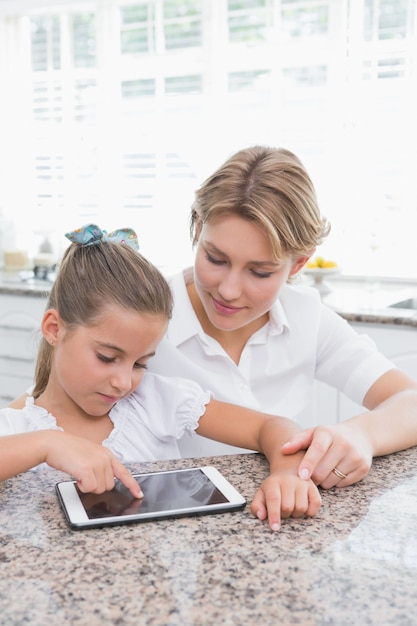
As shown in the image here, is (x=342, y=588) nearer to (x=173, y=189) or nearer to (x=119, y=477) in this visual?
(x=119, y=477)

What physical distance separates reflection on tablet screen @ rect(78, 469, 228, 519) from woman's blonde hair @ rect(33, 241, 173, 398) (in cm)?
37

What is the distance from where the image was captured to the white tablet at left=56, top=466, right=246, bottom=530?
0.82 m

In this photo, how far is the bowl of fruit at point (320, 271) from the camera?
9.82 feet

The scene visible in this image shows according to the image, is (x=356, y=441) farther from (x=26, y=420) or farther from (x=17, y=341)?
(x=17, y=341)

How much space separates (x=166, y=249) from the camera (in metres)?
3.84

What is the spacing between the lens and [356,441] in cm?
104

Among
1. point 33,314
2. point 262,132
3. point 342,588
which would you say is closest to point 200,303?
point 342,588

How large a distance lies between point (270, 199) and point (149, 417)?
A: 0.48 metres

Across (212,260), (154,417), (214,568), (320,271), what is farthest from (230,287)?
(320,271)

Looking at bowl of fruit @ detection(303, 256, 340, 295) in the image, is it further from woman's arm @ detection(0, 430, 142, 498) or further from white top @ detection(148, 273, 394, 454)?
woman's arm @ detection(0, 430, 142, 498)

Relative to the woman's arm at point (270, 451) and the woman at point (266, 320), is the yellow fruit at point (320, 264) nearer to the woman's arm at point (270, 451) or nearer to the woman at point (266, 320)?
the woman at point (266, 320)

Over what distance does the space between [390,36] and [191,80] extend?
102 cm

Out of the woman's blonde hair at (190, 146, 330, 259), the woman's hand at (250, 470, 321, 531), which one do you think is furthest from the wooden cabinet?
the woman's hand at (250, 470, 321, 531)

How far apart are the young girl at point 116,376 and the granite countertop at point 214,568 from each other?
0.25 metres
